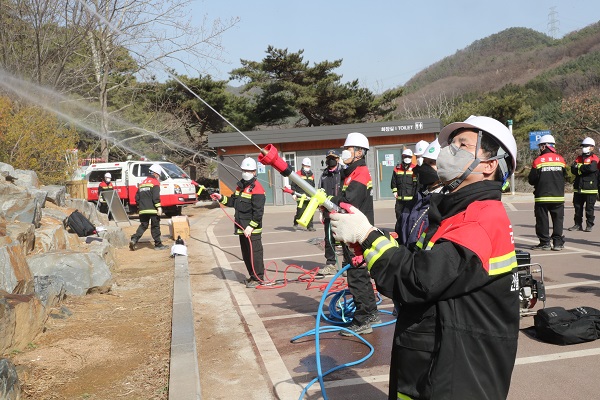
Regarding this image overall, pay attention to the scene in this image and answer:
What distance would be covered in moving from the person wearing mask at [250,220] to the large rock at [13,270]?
3.11 meters

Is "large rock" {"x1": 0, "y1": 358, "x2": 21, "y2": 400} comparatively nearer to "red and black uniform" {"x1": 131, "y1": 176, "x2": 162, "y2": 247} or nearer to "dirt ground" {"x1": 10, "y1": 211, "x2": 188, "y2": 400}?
"dirt ground" {"x1": 10, "y1": 211, "x2": 188, "y2": 400}

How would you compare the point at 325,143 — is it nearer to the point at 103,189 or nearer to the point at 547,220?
the point at 103,189

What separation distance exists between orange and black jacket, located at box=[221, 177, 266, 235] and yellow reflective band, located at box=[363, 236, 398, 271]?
667 cm

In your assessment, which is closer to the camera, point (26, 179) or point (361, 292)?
point (361, 292)

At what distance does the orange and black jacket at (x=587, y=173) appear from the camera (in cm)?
1319

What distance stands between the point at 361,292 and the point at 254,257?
128 inches

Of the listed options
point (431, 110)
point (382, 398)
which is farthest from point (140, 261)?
point (431, 110)

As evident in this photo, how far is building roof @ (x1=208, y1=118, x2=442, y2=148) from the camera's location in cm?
2620

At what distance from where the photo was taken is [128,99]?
2936 centimetres

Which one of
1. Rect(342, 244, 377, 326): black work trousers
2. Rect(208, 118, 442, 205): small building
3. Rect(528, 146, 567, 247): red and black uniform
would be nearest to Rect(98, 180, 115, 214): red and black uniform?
Rect(208, 118, 442, 205): small building

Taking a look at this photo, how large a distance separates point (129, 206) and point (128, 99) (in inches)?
319

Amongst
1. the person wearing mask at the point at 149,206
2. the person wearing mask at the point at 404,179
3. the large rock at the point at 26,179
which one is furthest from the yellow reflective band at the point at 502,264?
the person wearing mask at the point at 149,206

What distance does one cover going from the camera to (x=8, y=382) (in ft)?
13.6

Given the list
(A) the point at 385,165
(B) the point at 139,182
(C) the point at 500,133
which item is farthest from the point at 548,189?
(B) the point at 139,182
